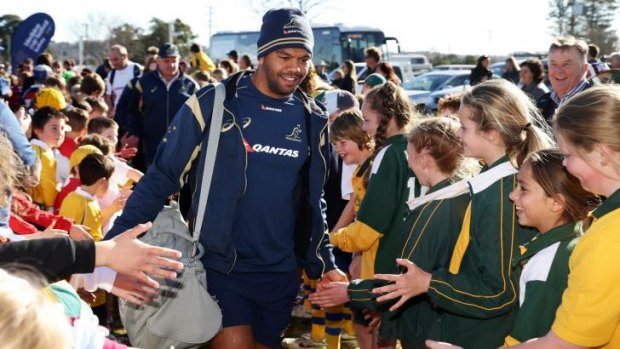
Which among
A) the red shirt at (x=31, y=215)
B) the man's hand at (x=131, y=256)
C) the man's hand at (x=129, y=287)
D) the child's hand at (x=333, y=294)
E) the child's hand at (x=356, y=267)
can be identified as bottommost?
the child's hand at (x=356, y=267)

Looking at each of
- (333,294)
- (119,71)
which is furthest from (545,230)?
→ (119,71)

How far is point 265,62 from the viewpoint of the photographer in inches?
157

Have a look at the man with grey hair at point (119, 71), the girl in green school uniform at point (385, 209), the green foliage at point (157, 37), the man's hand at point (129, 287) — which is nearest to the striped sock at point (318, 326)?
the girl in green school uniform at point (385, 209)

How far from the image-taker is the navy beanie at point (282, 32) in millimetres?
3959

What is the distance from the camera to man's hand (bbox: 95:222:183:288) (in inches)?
96.6

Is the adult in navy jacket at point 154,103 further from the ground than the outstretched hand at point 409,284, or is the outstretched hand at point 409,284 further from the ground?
the adult in navy jacket at point 154,103

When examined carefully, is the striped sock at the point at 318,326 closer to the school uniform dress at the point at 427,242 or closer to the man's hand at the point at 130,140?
the school uniform dress at the point at 427,242

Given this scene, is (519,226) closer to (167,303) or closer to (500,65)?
(167,303)

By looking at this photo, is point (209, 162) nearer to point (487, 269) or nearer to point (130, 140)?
point (487, 269)

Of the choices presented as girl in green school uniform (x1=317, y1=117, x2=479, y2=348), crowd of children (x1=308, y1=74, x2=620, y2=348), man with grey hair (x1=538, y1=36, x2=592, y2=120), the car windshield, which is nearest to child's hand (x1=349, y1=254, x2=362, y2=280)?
crowd of children (x1=308, y1=74, x2=620, y2=348)

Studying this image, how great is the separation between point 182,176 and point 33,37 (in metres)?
17.8

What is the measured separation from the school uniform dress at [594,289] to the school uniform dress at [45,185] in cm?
511

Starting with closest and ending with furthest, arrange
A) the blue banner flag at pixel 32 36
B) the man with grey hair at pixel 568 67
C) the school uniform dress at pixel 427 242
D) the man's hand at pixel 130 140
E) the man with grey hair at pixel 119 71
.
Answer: the school uniform dress at pixel 427 242, the man with grey hair at pixel 568 67, the man's hand at pixel 130 140, the man with grey hair at pixel 119 71, the blue banner flag at pixel 32 36

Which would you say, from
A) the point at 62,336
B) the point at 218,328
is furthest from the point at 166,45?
the point at 62,336
